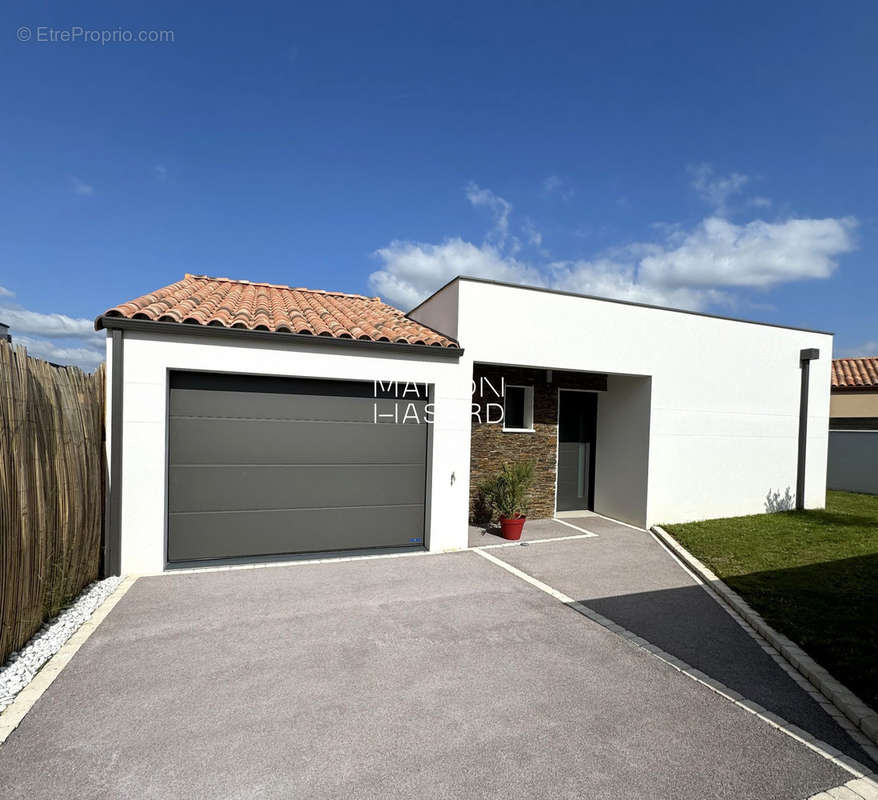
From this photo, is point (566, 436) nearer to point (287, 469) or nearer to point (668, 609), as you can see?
point (668, 609)

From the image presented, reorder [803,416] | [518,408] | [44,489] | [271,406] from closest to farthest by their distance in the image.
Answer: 1. [44,489]
2. [271,406]
3. [518,408]
4. [803,416]

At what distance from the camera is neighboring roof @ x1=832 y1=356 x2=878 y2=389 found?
1986cm

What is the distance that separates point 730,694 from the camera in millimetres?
4066

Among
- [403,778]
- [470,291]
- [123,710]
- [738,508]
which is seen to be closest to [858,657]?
[403,778]

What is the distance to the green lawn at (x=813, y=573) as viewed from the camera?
4805mm

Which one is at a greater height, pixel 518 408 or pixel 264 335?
pixel 264 335

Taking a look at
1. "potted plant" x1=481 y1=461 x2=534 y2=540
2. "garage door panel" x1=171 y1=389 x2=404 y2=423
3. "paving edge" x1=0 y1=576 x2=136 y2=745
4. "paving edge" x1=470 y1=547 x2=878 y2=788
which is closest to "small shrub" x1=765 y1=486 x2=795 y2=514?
"potted plant" x1=481 y1=461 x2=534 y2=540

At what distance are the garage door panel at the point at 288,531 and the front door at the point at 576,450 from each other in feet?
16.2

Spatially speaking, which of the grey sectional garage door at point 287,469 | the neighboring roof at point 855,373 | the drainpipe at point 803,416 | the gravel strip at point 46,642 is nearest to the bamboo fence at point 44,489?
the gravel strip at point 46,642

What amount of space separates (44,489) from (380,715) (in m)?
3.93

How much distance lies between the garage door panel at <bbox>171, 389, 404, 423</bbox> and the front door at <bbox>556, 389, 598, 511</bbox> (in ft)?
18.3

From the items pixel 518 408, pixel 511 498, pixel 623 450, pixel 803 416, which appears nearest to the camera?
pixel 511 498

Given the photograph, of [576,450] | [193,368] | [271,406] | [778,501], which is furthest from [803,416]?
[193,368]

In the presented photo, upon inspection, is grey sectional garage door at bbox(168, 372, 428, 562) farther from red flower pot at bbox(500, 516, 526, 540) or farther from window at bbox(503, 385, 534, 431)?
window at bbox(503, 385, 534, 431)
